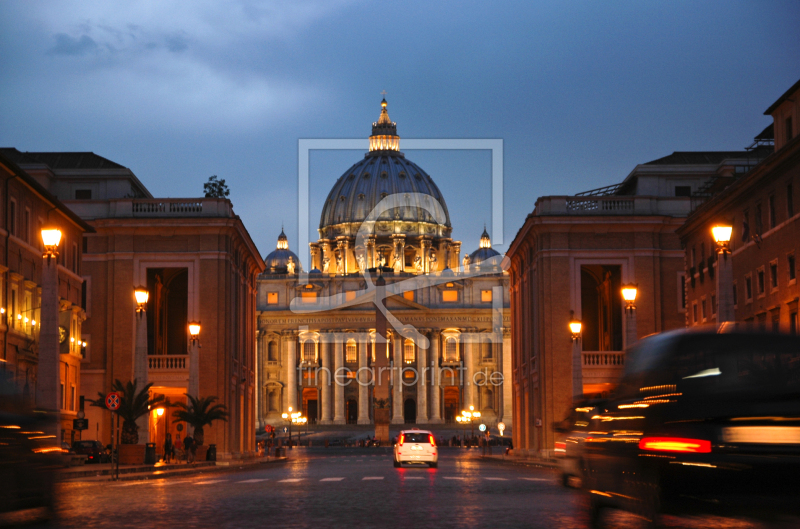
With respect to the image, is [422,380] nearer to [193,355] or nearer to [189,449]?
[189,449]

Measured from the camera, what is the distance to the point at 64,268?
5803cm

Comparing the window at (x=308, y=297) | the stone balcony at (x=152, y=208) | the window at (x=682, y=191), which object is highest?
the window at (x=308, y=297)

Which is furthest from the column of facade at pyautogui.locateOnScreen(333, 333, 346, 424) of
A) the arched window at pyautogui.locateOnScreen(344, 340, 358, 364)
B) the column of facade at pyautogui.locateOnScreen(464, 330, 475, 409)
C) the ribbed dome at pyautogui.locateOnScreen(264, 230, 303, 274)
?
the ribbed dome at pyautogui.locateOnScreen(264, 230, 303, 274)

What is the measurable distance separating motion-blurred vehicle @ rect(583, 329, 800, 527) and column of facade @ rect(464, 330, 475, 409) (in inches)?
5649

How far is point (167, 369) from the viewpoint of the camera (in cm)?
6575

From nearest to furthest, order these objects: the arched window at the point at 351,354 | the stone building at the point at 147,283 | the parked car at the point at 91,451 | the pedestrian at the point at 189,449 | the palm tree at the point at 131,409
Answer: the palm tree at the point at 131,409 → the parked car at the point at 91,451 → the pedestrian at the point at 189,449 → the stone building at the point at 147,283 → the arched window at the point at 351,354

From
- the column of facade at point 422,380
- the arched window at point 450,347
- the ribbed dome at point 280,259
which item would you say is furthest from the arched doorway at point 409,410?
the ribbed dome at point 280,259

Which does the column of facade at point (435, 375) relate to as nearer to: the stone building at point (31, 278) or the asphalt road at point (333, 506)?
the stone building at point (31, 278)

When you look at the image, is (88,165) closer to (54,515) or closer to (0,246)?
(0,246)

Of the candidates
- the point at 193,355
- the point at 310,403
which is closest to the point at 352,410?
the point at 310,403

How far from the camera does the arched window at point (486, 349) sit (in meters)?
157

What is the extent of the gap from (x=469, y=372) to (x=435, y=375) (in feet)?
16.2

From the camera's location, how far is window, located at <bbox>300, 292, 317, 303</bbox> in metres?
166

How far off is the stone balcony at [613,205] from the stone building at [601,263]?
0.06m
